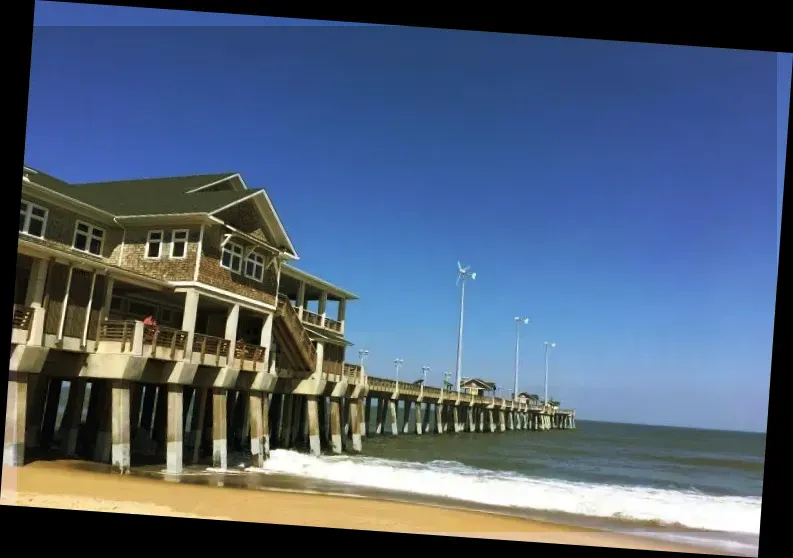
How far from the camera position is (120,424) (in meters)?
13.0

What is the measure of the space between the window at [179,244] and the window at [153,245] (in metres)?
0.29

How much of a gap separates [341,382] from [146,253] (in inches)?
339

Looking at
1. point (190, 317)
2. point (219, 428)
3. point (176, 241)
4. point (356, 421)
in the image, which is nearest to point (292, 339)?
point (219, 428)

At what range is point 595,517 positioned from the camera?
577 inches

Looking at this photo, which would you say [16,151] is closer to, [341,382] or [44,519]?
[44,519]

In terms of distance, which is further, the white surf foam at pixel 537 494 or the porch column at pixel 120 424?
the white surf foam at pixel 537 494

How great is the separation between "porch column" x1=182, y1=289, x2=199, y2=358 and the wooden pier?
31mm

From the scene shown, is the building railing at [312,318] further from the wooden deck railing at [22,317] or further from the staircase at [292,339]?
the wooden deck railing at [22,317]

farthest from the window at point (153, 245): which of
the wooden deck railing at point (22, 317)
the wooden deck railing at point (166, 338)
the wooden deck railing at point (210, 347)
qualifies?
the wooden deck railing at point (22, 317)

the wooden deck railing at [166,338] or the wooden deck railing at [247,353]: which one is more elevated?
the wooden deck railing at [166,338]

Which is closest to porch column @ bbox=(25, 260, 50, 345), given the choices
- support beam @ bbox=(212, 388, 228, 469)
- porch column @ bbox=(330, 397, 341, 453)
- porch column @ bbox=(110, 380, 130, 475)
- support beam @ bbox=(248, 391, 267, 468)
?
porch column @ bbox=(110, 380, 130, 475)

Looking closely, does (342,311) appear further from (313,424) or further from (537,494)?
(537,494)

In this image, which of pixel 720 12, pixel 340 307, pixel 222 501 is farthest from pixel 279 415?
pixel 720 12

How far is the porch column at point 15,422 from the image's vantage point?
36.8ft
